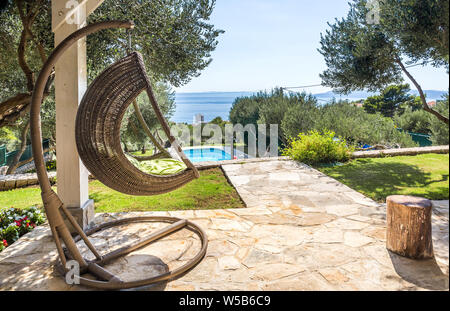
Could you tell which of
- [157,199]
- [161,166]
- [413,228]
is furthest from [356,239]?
[157,199]

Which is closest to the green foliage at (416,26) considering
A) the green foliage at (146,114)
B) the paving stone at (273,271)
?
the paving stone at (273,271)

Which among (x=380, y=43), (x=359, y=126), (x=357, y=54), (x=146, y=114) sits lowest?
(x=359, y=126)

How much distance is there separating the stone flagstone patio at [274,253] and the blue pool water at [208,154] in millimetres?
12666

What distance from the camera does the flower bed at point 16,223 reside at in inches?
119

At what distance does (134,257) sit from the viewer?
8.79ft

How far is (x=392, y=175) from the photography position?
5422 mm

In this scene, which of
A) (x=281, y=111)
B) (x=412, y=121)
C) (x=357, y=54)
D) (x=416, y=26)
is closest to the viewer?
(x=416, y=26)

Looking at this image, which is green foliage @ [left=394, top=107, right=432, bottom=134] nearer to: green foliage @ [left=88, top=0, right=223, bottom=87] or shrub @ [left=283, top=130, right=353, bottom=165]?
shrub @ [left=283, top=130, right=353, bottom=165]

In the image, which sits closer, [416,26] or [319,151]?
[416,26]

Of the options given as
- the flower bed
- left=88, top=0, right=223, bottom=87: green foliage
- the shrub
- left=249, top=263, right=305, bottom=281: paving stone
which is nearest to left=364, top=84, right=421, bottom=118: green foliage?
the shrub

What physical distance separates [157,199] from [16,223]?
5.82 ft

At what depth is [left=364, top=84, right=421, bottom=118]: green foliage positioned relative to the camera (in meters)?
10.3

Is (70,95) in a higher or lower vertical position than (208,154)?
higher

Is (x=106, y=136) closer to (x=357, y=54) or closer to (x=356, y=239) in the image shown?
(x=356, y=239)
